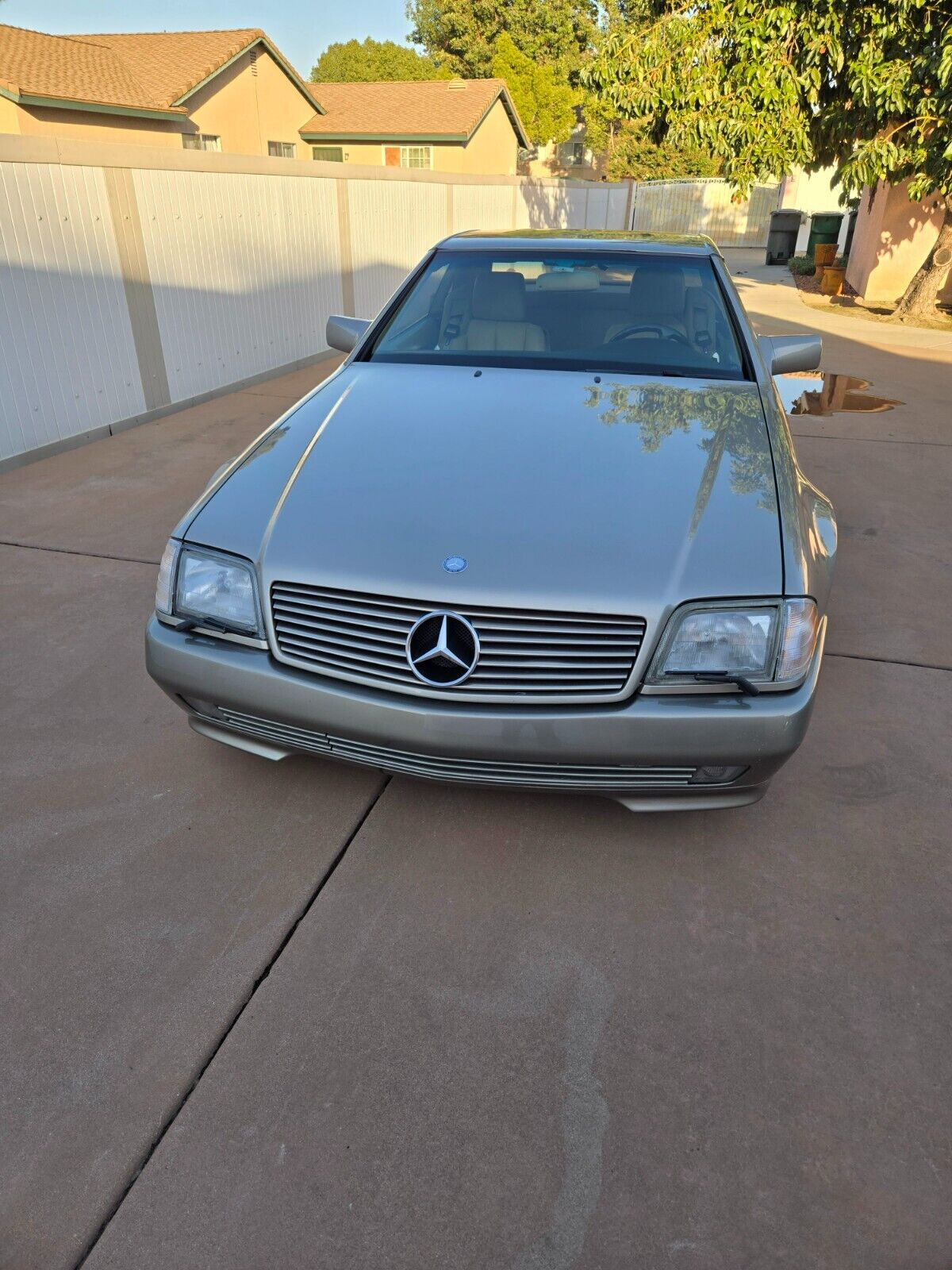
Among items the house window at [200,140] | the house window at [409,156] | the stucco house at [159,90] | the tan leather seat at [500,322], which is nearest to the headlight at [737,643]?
the tan leather seat at [500,322]

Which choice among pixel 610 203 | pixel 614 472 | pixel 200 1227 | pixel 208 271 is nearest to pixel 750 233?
pixel 610 203

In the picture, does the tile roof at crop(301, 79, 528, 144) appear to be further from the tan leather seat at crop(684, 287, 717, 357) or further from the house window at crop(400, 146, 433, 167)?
the tan leather seat at crop(684, 287, 717, 357)

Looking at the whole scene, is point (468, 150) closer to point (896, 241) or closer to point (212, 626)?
point (896, 241)

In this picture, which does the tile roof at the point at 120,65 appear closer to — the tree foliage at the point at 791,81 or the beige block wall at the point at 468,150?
the beige block wall at the point at 468,150

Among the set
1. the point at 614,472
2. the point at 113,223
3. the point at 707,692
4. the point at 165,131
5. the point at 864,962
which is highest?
the point at 165,131

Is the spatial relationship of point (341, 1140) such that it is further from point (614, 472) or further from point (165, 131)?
point (165, 131)

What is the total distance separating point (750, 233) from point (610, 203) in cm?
812

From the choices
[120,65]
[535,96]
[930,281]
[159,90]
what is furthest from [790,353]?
[535,96]

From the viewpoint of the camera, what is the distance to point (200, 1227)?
1.61 m

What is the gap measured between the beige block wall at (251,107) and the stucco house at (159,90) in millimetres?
22

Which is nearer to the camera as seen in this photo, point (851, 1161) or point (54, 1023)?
point (851, 1161)

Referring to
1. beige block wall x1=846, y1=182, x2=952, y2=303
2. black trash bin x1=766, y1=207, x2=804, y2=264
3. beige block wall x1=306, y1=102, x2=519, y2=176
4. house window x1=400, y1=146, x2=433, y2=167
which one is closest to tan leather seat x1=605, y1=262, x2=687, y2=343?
beige block wall x1=846, y1=182, x2=952, y2=303

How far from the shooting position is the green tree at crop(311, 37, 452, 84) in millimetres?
46000

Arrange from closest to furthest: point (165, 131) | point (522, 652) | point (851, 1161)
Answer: point (851, 1161) < point (522, 652) < point (165, 131)
